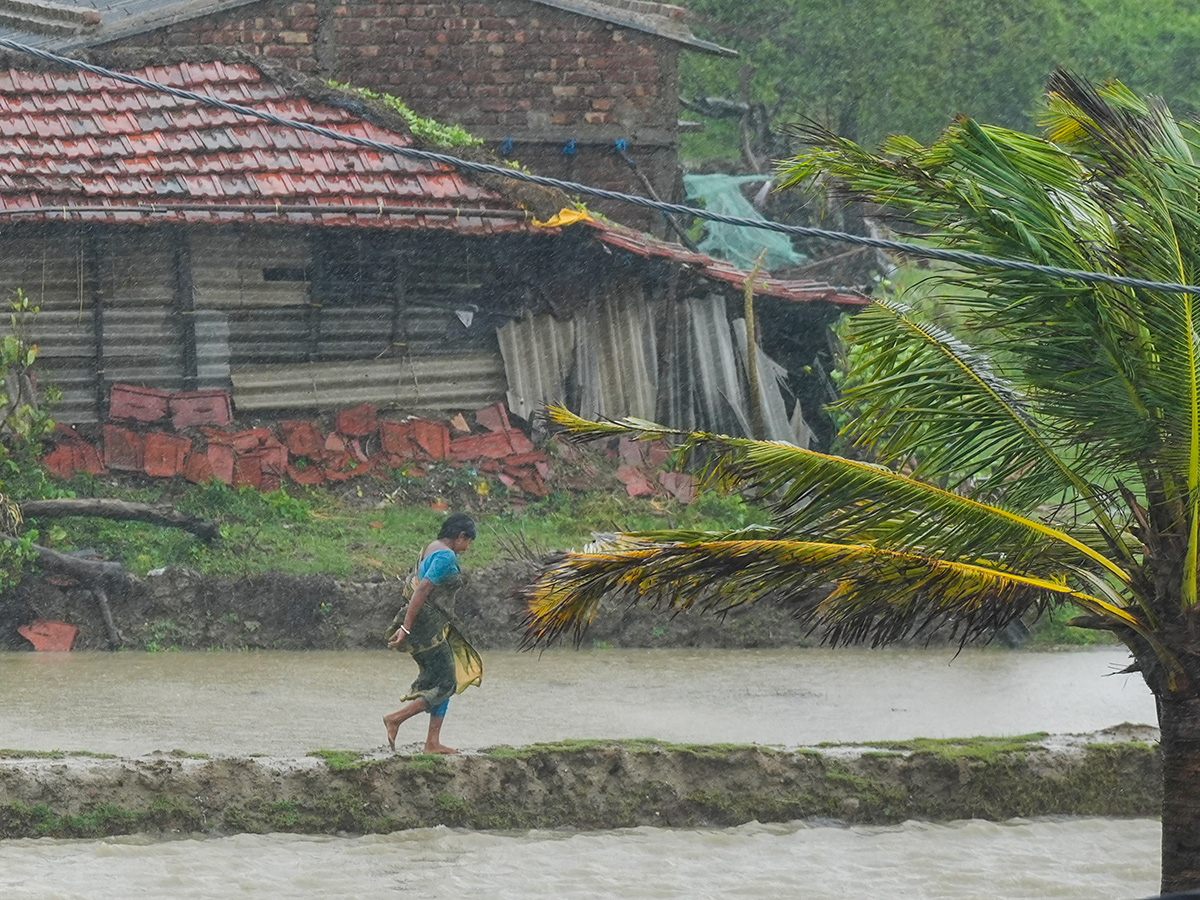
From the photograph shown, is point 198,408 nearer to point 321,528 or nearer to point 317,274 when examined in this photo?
point 317,274

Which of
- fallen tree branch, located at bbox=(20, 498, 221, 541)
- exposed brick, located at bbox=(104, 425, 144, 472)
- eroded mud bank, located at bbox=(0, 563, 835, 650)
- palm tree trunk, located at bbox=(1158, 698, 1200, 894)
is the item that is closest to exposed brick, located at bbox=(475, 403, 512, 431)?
eroded mud bank, located at bbox=(0, 563, 835, 650)

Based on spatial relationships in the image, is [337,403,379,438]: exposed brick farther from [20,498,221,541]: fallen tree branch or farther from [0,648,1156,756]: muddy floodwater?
[0,648,1156,756]: muddy floodwater

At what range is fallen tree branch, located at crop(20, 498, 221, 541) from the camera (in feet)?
43.9

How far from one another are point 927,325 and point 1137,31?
94.5 feet

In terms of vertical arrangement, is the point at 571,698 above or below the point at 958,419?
below

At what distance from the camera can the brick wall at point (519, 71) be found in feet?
58.6

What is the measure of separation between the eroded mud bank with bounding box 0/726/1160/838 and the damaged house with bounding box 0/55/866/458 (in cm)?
800

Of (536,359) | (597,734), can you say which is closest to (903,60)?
(536,359)

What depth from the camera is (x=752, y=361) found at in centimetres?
1650

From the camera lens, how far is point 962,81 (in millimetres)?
29625

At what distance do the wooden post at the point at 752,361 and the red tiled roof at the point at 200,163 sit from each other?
97.4 inches

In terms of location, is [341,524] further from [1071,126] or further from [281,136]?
[1071,126]

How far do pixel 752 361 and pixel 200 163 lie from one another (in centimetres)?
610

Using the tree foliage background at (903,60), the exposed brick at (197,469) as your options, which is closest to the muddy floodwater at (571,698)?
the exposed brick at (197,469)
